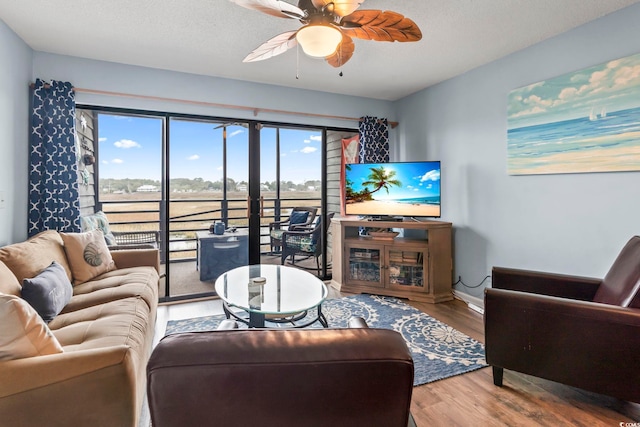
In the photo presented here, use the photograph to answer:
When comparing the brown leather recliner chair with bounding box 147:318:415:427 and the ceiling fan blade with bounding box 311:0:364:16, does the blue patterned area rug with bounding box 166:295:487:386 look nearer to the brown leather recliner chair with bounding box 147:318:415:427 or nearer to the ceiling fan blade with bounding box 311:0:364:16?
the brown leather recliner chair with bounding box 147:318:415:427

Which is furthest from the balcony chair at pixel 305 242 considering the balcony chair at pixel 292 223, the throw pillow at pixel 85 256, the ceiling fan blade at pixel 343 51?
the ceiling fan blade at pixel 343 51

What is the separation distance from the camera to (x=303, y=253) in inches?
181

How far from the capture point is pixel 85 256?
262 cm

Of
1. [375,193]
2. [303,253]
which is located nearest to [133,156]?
[303,253]

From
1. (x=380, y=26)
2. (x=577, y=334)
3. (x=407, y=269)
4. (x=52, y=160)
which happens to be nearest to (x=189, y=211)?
(x=52, y=160)

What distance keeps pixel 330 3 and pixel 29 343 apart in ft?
6.55

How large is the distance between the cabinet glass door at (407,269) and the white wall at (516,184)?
0.48 m

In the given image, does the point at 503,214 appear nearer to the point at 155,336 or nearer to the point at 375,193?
the point at 375,193

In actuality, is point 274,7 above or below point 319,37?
above

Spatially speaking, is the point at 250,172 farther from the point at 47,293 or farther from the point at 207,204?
the point at 47,293

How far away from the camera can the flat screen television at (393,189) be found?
3748 mm

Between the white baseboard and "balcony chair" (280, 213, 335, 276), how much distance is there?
182 centimetres

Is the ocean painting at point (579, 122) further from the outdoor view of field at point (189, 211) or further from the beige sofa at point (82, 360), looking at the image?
the beige sofa at point (82, 360)

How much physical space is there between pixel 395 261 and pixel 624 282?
2.08m
